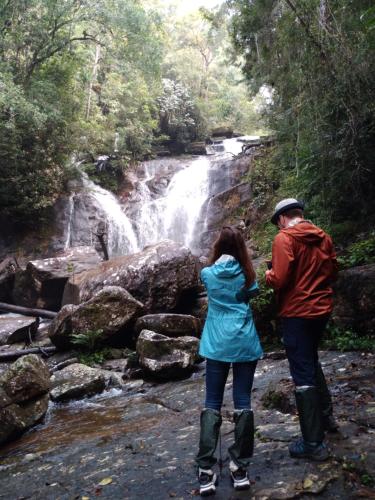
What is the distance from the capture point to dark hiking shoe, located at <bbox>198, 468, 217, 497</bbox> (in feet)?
9.05

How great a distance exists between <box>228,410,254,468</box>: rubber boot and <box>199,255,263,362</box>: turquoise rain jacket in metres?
0.38

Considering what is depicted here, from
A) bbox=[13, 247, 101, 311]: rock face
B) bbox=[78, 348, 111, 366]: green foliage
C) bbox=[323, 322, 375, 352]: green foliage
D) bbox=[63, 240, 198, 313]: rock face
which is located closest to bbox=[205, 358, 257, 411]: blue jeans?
bbox=[323, 322, 375, 352]: green foliage

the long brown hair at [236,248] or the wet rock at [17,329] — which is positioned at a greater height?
the long brown hair at [236,248]

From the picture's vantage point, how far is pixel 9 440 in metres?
5.11

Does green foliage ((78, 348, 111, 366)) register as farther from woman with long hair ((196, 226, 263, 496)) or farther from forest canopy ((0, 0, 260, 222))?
forest canopy ((0, 0, 260, 222))

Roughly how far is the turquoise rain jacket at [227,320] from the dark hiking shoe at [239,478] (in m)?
0.70

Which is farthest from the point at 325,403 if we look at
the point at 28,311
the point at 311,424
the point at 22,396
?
the point at 28,311

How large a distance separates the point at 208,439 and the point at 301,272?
1310 mm

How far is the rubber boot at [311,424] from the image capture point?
295 centimetres

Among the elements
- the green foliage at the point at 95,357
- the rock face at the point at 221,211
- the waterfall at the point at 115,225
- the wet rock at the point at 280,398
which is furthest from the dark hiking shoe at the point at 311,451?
the waterfall at the point at 115,225

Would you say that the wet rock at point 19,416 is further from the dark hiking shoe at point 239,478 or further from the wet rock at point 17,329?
the wet rock at point 17,329

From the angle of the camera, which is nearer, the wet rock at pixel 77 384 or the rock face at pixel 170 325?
the wet rock at pixel 77 384

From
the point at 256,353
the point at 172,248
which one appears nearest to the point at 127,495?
the point at 256,353

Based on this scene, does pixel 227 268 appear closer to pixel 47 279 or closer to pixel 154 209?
pixel 47 279
